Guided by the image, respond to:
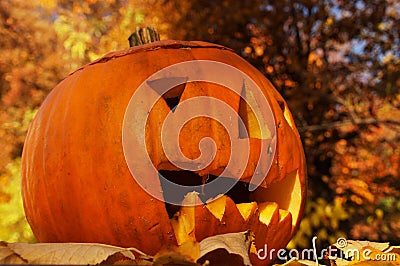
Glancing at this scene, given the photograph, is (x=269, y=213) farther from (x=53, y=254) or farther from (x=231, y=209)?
(x=53, y=254)

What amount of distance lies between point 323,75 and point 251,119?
1911 millimetres

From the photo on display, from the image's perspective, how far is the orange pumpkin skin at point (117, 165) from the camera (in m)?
0.75

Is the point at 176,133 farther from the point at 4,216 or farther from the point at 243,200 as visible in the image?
the point at 4,216

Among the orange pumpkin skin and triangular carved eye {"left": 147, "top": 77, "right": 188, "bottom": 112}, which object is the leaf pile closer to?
the orange pumpkin skin

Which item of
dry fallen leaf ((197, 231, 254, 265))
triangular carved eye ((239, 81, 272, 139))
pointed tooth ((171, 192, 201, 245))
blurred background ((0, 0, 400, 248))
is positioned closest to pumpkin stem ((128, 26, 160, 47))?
triangular carved eye ((239, 81, 272, 139))

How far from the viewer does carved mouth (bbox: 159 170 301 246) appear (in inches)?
29.5

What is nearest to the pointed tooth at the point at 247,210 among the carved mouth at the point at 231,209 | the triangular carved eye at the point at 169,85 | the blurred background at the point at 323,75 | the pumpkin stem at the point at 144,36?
the carved mouth at the point at 231,209

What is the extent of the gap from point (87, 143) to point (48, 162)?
0.32 ft

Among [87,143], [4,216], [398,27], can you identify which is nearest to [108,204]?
[87,143]

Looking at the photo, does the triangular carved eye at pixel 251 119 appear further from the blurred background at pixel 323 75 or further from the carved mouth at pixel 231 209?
the blurred background at pixel 323 75

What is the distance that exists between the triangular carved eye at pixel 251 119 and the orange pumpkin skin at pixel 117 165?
33 mm

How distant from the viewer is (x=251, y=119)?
83 cm

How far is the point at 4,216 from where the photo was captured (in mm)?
2557

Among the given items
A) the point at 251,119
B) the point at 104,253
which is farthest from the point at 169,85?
the point at 104,253
